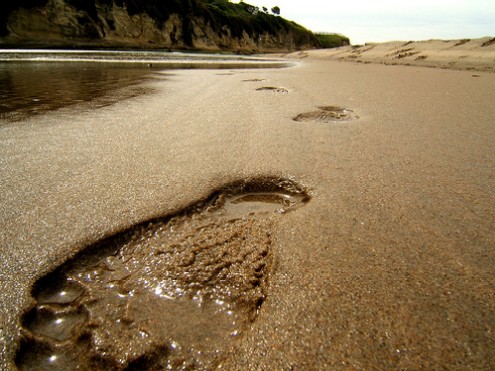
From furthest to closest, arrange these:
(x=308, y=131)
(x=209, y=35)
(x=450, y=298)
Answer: (x=209, y=35) < (x=308, y=131) < (x=450, y=298)

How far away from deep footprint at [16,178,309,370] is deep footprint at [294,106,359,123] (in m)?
1.31

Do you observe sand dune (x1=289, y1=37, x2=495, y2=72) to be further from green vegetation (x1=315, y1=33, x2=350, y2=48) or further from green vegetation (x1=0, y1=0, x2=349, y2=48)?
green vegetation (x1=315, y1=33, x2=350, y2=48)

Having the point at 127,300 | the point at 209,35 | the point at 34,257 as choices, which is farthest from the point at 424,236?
the point at 209,35

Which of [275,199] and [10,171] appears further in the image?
[10,171]

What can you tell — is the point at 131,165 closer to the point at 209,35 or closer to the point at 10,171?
the point at 10,171

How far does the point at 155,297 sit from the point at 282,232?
41cm

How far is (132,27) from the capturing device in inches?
853

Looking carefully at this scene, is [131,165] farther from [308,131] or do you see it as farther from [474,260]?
[474,260]

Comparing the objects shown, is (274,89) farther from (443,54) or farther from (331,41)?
(331,41)

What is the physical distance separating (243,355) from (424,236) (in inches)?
25.1

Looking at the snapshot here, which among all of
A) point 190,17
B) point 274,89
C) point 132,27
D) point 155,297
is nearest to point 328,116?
point 274,89

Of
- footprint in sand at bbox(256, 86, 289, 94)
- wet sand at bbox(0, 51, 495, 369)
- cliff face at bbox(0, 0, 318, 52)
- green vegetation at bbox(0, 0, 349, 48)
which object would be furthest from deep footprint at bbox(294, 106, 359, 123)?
green vegetation at bbox(0, 0, 349, 48)

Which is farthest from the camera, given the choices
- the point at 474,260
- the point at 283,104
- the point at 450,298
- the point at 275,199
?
the point at 283,104

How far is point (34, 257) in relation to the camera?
33.6 inches
